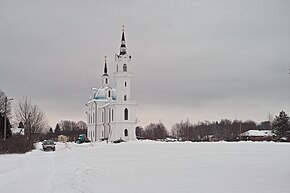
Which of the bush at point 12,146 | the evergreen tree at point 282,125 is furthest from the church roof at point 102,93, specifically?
the bush at point 12,146

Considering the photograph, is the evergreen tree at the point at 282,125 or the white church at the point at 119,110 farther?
the evergreen tree at the point at 282,125

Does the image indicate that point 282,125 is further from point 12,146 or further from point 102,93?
point 12,146

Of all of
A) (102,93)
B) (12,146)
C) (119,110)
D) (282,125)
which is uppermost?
(102,93)

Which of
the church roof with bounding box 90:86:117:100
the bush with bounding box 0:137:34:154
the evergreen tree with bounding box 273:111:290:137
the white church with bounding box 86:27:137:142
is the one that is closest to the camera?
the bush with bounding box 0:137:34:154

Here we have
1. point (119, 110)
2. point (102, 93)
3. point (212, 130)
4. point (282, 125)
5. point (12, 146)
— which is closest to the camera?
point (12, 146)

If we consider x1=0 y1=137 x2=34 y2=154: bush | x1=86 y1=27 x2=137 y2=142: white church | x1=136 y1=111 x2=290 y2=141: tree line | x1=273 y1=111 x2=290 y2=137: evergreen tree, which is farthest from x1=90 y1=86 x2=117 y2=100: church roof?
x1=0 y1=137 x2=34 y2=154: bush

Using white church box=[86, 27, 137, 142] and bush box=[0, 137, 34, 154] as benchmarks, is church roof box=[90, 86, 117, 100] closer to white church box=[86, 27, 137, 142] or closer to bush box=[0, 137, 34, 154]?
white church box=[86, 27, 137, 142]

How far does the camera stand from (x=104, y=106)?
10169cm

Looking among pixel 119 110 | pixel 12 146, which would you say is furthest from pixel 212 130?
pixel 12 146

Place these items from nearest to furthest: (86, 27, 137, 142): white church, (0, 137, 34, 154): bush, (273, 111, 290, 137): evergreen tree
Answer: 1. (0, 137, 34, 154): bush
2. (86, 27, 137, 142): white church
3. (273, 111, 290, 137): evergreen tree

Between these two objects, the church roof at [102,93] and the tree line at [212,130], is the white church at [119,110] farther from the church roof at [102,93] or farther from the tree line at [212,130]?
the tree line at [212,130]

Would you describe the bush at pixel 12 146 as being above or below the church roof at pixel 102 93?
below

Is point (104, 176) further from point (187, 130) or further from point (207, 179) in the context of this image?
point (187, 130)

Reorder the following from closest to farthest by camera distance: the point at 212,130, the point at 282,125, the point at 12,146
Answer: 1. the point at 12,146
2. the point at 282,125
3. the point at 212,130
